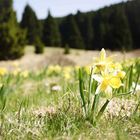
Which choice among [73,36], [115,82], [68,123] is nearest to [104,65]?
[115,82]

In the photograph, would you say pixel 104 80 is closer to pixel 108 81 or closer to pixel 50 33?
pixel 108 81

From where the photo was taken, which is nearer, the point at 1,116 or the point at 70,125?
the point at 70,125

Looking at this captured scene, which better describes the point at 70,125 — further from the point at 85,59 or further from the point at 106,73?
the point at 85,59

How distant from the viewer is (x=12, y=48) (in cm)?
3544

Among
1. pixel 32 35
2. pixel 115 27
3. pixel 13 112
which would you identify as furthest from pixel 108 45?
pixel 13 112

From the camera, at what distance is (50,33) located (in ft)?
164

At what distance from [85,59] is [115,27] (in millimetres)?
17464

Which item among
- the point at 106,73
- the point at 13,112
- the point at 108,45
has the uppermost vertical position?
the point at 106,73

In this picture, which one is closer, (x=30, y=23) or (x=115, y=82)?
(x=115, y=82)

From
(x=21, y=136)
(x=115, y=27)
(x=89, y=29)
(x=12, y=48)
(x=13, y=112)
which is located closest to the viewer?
(x=21, y=136)

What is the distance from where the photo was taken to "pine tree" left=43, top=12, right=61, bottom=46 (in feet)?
162

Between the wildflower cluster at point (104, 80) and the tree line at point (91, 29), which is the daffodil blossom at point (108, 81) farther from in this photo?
the tree line at point (91, 29)

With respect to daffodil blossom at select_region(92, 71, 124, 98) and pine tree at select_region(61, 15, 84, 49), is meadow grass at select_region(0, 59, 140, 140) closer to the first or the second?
daffodil blossom at select_region(92, 71, 124, 98)

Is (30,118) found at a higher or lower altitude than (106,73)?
lower
